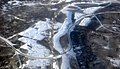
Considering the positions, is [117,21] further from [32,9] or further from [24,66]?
[24,66]

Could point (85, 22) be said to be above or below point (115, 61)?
above

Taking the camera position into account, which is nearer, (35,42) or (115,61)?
(115,61)

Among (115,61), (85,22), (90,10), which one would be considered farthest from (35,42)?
(90,10)

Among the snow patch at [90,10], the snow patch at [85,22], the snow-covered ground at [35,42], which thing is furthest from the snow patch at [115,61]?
the snow patch at [90,10]

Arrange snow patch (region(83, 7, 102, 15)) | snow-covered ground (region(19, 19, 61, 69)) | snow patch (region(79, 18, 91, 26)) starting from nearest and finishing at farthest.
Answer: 1. snow-covered ground (region(19, 19, 61, 69))
2. snow patch (region(79, 18, 91, 26))
3. snow patch (region(83, 7, 102, 15))

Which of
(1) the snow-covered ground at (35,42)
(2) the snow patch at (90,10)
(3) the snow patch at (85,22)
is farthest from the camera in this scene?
(2) the snow patch at (90,10)

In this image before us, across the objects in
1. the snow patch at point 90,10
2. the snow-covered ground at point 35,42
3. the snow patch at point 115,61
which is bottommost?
the snow patch at point 115,61

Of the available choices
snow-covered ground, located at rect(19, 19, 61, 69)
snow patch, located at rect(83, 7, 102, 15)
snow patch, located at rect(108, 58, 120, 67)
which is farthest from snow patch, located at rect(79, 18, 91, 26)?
snow patch, located at rect(108, 58, 120, 67)

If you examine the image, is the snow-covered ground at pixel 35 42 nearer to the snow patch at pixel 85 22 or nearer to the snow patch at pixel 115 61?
the snow patch at pixel 85 22

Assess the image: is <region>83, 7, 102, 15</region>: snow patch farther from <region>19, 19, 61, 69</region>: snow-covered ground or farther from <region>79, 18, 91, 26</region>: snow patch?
<region>19, 19, 61, 69</region>: snow-covered ground

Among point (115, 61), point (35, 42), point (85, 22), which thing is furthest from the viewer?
point (85, 22)

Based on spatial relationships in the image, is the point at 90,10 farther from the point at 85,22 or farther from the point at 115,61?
the point at 115,61
